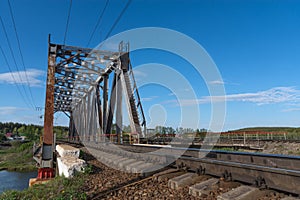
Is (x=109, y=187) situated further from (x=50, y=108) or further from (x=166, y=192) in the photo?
(x=50, y=108)

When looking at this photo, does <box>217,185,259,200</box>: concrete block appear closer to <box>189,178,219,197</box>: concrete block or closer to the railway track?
the railway track

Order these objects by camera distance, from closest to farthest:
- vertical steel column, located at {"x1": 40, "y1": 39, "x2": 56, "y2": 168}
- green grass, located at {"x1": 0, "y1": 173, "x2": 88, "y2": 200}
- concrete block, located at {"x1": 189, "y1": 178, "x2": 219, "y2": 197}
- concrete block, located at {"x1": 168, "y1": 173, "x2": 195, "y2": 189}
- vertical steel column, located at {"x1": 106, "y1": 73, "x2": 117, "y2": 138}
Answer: concrete block, located at {"x1": 189, "y1": 178, "x2": 219, "y2": 197} < concrete block, located at {"x1": 168, "y1": 173, "x2": 195, "y2": 189} < green grass, located at {"x1": 0, "y1": 173, "x2": 88, "y2": 200} < vertical steel column, located at {"x1": 40, "y1": 39, "x2": 56, "y2": 168} < vertical steel column, located at {"x1": 106, "y1": 73, "x2": 117, "y2": 138}

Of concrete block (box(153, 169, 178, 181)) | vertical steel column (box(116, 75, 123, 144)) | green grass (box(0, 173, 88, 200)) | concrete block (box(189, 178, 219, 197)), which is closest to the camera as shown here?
concrete block (box(189, 178, 219, 197))

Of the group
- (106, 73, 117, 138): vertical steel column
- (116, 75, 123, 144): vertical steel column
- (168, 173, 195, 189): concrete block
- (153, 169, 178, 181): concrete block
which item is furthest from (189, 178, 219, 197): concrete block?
(106, 73, 117, 138): vertical steel column

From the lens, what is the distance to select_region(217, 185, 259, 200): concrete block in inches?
115

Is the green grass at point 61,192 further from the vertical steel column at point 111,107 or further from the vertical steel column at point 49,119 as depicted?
the vertical steel column at point 111,107

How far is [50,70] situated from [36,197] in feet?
29.1

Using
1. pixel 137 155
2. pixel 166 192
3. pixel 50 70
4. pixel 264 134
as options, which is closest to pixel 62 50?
pixel 50 70

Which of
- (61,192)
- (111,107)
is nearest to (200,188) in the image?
(61,192)

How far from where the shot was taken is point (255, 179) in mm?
3311

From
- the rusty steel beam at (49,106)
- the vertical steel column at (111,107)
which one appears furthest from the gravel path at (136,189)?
the vertical steel column at (111,107)

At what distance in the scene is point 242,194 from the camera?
2.99 m

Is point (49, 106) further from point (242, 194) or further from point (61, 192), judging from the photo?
point (242, 194)

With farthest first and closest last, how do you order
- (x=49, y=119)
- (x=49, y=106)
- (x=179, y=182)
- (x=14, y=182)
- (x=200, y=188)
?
(x=14, y=182)
(x=49, y=106)
(x=49, y=119)
(x=179, y=182)
(x=200, y=188)
